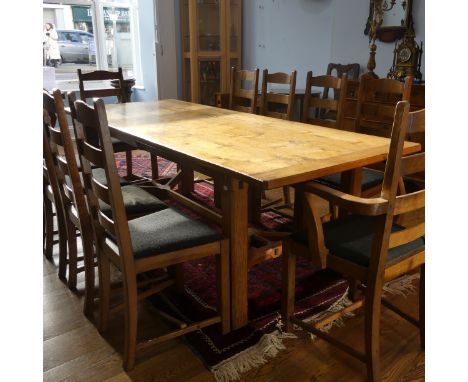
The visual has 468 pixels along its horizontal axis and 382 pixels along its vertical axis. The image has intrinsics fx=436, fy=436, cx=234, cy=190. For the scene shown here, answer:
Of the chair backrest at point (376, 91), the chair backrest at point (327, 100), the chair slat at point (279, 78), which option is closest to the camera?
the chair backrest at point (376, 91)

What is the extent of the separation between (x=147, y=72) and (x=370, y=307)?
4584 mm

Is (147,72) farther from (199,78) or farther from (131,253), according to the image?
(131,253)

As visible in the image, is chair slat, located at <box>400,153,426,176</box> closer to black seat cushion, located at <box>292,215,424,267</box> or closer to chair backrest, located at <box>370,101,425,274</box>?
chair backrest, located at <box>370,101,425,274</box>

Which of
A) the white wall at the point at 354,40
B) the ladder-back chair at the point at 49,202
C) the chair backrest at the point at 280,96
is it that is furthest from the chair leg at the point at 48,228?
the white wall at the point at 354,40

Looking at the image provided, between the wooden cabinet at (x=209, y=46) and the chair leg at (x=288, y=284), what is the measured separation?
377 centimetres

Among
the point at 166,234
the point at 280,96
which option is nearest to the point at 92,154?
the point at 166,234

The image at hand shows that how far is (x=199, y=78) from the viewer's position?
5188mm

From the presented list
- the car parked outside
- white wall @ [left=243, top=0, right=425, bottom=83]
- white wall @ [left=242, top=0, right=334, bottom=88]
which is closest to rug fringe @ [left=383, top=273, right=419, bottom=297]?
white wall @ [left=243, top=0, right=425, bottom=83]

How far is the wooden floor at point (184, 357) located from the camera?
156 cm

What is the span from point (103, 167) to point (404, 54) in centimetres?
303

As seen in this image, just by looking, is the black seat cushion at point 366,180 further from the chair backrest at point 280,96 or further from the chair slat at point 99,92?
the chair slat at point 99,92

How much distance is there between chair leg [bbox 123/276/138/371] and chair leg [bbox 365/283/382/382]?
801 millimetres

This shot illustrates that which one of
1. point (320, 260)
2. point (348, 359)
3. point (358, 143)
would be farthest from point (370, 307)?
point (358, 143)
